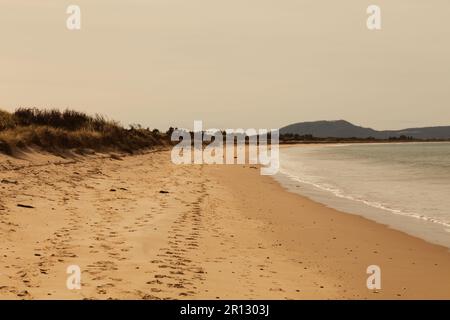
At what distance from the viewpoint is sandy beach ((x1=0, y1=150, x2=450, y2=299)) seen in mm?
6344

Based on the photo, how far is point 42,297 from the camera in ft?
18.5

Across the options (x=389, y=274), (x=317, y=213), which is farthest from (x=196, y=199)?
(x=389, y=274)

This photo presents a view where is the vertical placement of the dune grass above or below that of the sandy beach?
above

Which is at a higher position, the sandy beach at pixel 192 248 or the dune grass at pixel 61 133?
the dune grass at pixel 61 133

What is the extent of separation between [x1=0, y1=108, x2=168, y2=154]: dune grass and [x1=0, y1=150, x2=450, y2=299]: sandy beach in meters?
7.38

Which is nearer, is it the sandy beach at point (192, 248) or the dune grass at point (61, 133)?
the sandy beach at point (192, 248)

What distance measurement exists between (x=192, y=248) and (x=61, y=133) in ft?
62.6

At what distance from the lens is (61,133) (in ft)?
84.6

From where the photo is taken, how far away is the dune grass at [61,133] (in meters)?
22.3

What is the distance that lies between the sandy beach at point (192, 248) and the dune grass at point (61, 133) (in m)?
7.38

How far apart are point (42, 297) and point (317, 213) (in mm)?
8747

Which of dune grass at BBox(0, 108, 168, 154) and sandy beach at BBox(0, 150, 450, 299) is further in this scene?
dune grass at BBox(0, 108, 168, 154)

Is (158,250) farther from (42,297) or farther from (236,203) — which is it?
(236,203)

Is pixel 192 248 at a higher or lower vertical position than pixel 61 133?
lower
